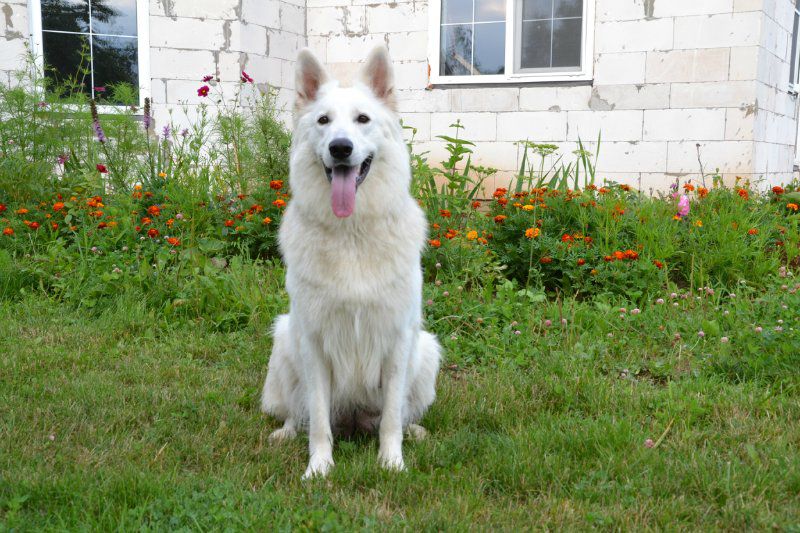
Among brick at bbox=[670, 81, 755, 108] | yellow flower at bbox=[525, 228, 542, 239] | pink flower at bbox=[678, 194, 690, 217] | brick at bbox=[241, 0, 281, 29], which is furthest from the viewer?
brick at bbox=[241, 0, 281, 29]

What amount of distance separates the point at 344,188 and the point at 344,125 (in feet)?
0.82

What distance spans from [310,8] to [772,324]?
22.6 ft

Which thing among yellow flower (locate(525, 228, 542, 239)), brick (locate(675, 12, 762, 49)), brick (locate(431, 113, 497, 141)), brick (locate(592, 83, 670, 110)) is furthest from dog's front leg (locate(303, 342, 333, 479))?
brick (locate(675, 12, 762, 49))

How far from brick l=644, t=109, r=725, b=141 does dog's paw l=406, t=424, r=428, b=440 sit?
561cm

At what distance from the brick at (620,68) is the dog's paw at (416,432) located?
5737mm

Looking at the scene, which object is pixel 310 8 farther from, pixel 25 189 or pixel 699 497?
pixel 699 497

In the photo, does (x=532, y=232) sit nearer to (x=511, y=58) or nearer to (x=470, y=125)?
(x=470, y=125)

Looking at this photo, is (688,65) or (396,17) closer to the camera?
(688,65)

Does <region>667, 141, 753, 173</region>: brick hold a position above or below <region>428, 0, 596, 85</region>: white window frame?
below

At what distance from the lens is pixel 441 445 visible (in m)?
2.81

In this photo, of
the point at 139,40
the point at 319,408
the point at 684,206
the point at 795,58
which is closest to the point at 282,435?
the point at 319,408

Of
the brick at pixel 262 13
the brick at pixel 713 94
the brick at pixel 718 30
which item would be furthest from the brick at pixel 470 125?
the brick at pixel 262 13

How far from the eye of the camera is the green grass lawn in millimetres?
2232

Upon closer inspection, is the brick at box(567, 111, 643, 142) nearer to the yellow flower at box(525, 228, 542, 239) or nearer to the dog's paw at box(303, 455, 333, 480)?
A: the yellow flower at box(525, 228, 542, 239)
